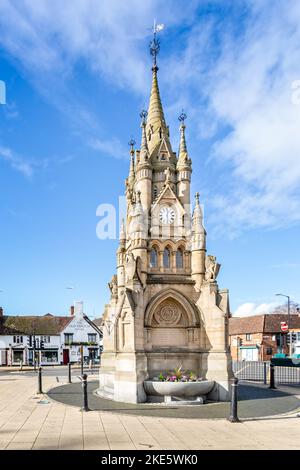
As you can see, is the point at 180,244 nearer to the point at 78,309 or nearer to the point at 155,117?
the point at 155,117

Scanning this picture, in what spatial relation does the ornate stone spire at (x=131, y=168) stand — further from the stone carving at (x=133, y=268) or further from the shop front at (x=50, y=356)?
the shop front at (x=50, y=356)

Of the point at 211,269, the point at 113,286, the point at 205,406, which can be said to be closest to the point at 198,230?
the point at 211,269

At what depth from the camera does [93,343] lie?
60.8 m

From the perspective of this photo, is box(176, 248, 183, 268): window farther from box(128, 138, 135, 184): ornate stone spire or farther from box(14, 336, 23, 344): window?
box(14, 336, 23, 344): window

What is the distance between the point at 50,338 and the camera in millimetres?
59500

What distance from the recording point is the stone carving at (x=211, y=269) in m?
19.6

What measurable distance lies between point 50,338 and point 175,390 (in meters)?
45.8

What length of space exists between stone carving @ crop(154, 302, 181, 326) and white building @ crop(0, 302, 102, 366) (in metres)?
→ 39.4

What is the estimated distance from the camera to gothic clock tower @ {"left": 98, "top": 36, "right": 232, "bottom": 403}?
1848 centimetres

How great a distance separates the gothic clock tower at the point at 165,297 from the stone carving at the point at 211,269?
0.16 feet

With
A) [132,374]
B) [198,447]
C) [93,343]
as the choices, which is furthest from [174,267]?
[93,343]

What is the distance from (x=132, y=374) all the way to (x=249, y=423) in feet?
19.6

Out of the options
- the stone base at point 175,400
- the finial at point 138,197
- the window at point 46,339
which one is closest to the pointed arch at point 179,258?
the finial at point 138,197
